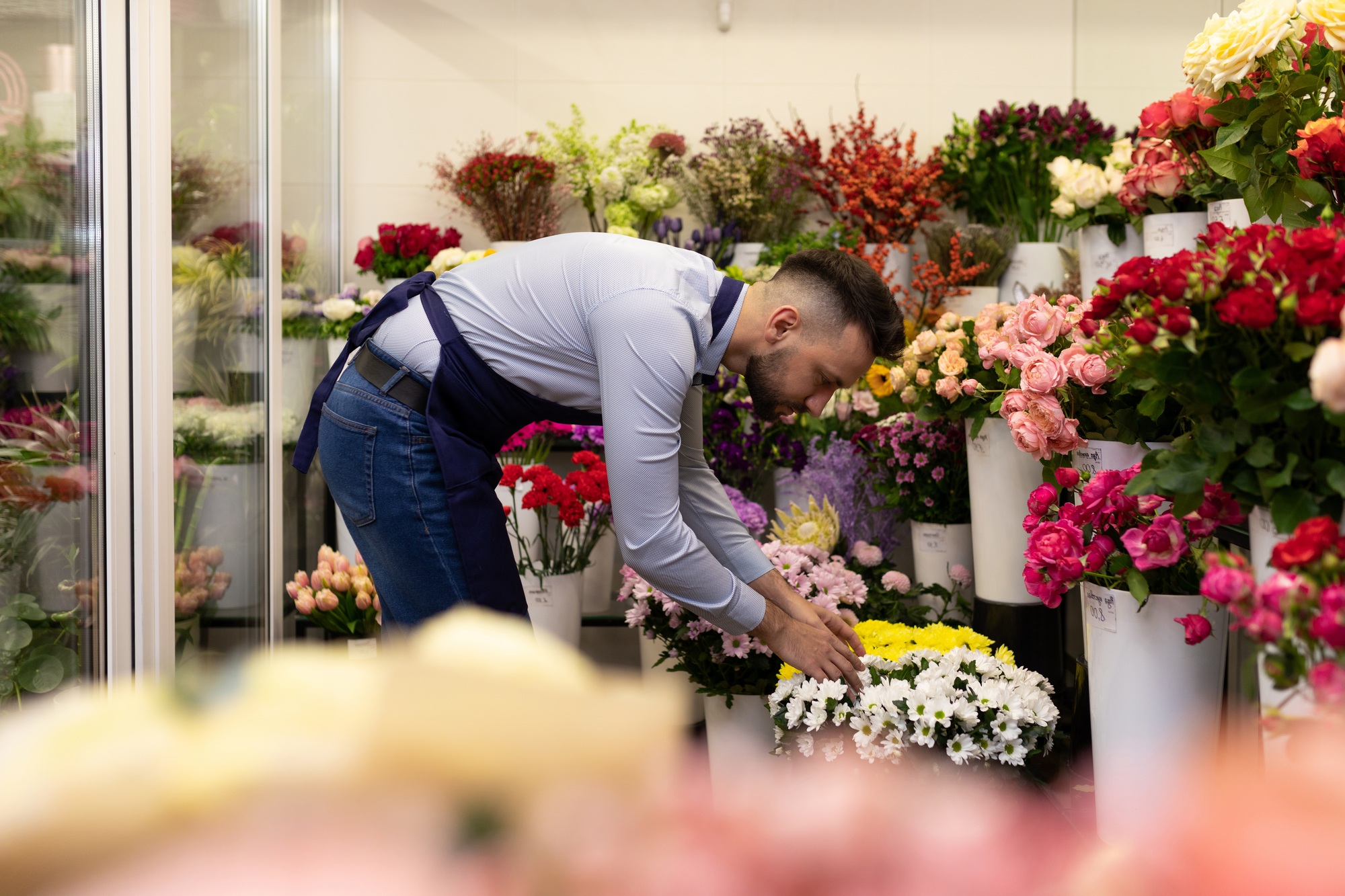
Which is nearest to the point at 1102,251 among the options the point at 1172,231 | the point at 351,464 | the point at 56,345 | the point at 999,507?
the point at 1172,231

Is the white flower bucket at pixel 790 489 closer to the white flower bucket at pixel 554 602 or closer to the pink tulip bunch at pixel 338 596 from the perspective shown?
the white flower bucket at pixel 554 602

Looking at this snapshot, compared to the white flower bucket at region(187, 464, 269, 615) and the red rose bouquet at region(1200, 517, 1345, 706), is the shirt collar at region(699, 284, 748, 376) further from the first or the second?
the white flower bucket at region(187, 464, 269, 615)

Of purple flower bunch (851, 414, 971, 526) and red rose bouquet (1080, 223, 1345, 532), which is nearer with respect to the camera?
red rose bouquet (1080, 223, 1345, 532)

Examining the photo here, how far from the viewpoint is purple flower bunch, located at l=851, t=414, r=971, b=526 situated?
2.38 metres

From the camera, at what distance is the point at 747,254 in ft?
10.8

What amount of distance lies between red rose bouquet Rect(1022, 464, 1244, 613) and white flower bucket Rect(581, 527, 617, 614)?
71.3 inches

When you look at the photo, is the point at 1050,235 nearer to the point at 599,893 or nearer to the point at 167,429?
the point at 167,429

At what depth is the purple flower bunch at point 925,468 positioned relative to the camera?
2375 mm

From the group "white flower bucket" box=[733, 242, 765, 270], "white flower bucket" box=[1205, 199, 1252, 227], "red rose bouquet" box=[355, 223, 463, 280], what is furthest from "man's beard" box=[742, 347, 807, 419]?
"red rose bouquet" box=[355, 223, 463, 280]

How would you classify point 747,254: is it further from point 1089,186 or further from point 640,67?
point 1089,186

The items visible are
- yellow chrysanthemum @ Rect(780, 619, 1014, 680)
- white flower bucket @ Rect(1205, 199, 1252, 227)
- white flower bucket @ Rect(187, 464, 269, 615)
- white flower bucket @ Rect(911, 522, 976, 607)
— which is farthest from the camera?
white flower bucket @ Rect(911, 522, 976, 607)

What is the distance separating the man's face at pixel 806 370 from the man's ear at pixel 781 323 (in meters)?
0.02

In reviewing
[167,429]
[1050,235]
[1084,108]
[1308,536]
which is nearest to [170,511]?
[167,429]

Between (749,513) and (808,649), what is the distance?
101 cm
